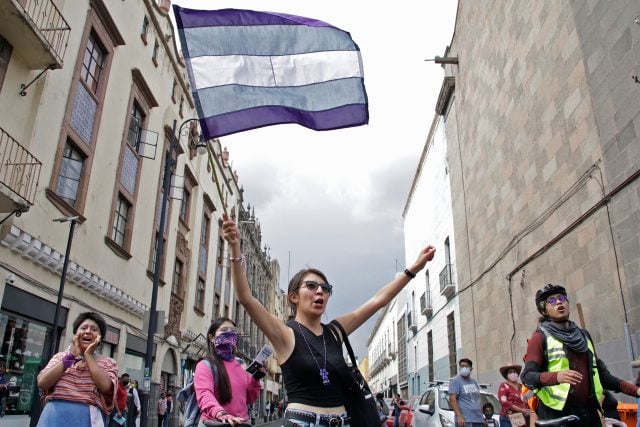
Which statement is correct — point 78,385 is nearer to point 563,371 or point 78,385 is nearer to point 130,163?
point 563,371

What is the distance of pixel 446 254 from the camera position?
923 inches

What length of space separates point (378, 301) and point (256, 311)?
2.79 ft

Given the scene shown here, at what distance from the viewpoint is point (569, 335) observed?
3625 millimetres

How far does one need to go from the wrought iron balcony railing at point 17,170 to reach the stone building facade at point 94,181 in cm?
3

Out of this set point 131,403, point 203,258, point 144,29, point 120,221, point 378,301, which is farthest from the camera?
point 203,258

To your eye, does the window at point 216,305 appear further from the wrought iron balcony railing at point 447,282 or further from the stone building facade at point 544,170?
the stone building facade at point 544,170

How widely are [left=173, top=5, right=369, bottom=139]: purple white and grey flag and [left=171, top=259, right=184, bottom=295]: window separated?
19877 millimetres

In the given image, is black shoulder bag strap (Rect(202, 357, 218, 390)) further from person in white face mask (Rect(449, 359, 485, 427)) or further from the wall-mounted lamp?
the wall-mounted lamp

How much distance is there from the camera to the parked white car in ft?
28.9

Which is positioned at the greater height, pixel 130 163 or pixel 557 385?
pixel 130 163

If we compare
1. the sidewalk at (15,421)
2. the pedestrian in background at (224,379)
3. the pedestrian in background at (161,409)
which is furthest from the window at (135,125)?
the pedestrian in background at (224,379)

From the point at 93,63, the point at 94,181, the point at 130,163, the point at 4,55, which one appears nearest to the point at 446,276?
the point at 130,163

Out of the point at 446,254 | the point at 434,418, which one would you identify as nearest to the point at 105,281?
the point at 434,418

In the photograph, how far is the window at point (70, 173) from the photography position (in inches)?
523
